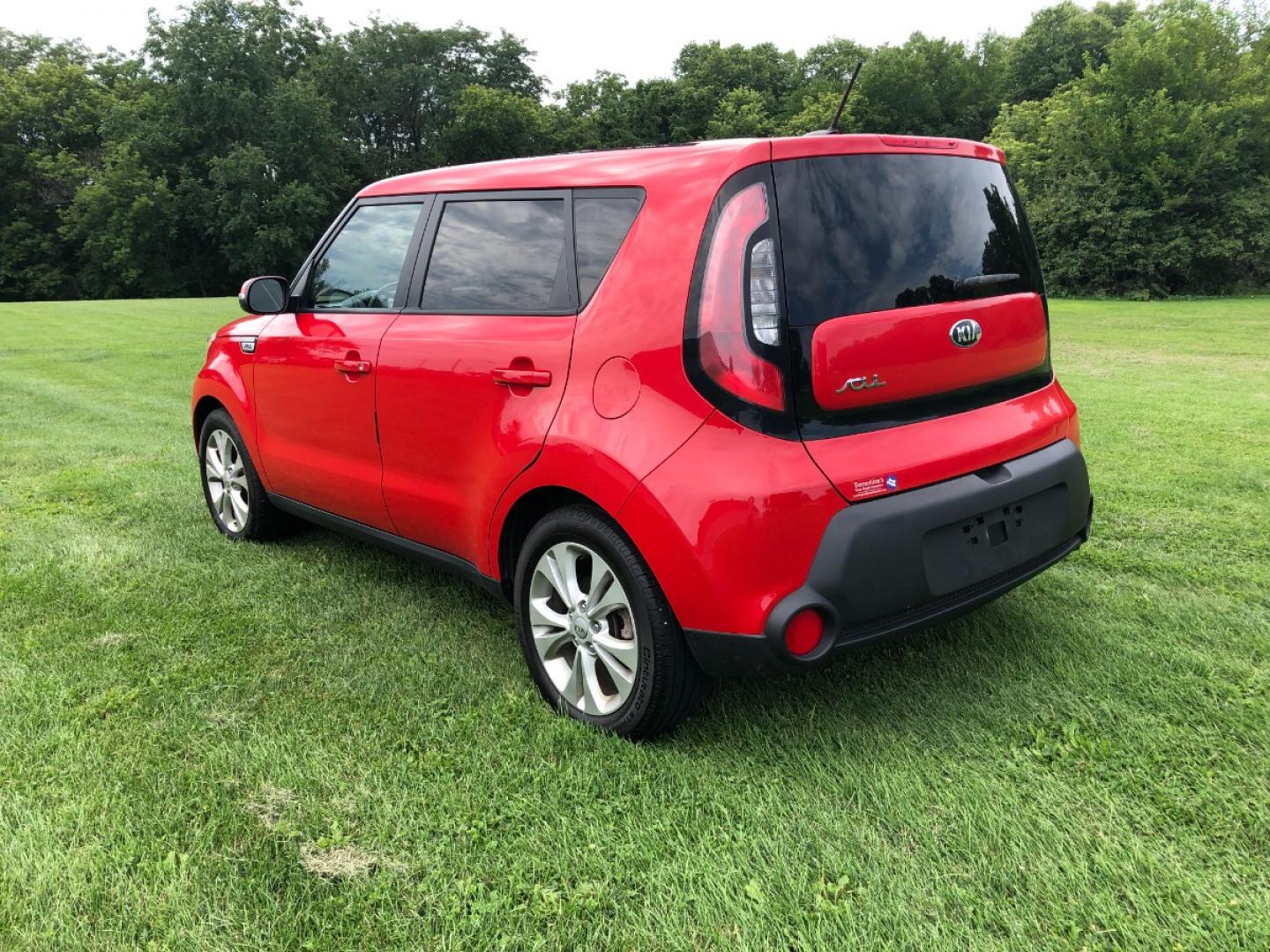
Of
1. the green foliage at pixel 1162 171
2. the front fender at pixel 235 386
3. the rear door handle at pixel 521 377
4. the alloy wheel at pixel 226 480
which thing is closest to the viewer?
the rear door handle at pixel 521 377

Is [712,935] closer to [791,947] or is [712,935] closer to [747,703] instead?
[791,947]

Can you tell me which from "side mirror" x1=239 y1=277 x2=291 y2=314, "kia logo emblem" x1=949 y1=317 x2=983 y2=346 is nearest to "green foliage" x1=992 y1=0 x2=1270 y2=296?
"kia logo emblem" x1=949 y1=317 x2=983 y2=346

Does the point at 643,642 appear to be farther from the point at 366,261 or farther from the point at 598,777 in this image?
the point at 366,261

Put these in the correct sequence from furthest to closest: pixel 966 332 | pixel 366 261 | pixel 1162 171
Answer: pixel 1162 171, pixel 366 261, pixel 966 332

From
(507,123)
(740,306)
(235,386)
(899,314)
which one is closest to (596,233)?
(740,306)

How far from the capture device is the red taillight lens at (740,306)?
233 centimetres

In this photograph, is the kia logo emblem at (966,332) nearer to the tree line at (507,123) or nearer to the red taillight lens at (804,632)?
the red taillight lens at (804,632)

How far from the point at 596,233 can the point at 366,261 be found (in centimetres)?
140

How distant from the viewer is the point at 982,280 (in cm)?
274

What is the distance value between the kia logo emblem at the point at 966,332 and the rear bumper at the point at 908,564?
390 millimetres

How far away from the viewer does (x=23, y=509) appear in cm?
537

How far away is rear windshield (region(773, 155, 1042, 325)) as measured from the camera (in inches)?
93.9

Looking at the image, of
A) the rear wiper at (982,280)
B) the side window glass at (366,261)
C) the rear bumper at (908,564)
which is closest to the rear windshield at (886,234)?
the rear wiper at (982,280)

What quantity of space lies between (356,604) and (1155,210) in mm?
35052
